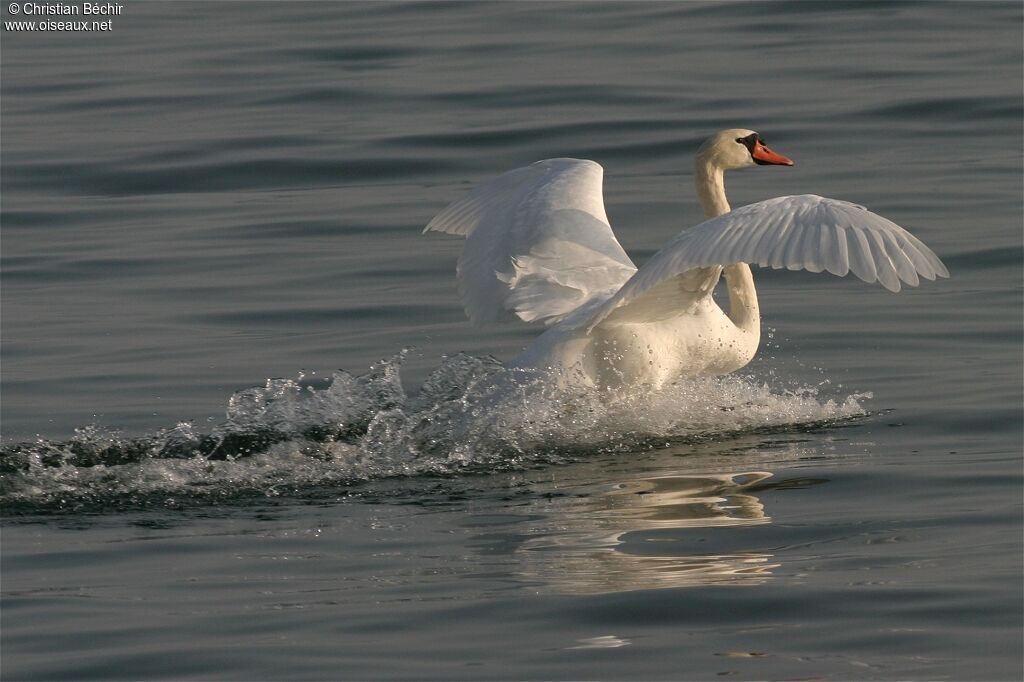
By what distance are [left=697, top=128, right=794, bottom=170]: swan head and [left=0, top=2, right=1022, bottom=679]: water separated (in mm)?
1099

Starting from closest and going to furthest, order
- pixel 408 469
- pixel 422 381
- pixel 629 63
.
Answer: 1. pixel 408 469
2. pixel 422 381
3. pixel 629 63

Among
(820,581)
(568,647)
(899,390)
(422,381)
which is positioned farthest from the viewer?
(422,381)

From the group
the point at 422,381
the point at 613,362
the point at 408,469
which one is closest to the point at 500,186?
the point at 422,381

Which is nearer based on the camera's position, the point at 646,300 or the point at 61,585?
the point at 61,585

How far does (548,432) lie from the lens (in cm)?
802

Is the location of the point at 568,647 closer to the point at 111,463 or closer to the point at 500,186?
the point at 111,463

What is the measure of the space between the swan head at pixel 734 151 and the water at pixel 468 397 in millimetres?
1099

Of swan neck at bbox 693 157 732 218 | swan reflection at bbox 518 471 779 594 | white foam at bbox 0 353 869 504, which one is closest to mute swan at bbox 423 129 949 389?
swan neck at bbox 693 157 732 218

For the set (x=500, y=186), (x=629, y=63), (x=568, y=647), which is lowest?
(x=568, y=647)

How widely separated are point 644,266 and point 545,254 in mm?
1659

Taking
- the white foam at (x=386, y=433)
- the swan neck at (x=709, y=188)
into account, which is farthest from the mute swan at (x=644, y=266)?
the white foam at (x=386, y=433)

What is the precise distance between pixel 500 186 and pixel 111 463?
3175mm

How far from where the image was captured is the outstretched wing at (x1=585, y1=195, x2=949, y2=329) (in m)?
6.90

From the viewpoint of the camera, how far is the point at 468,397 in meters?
8.21
